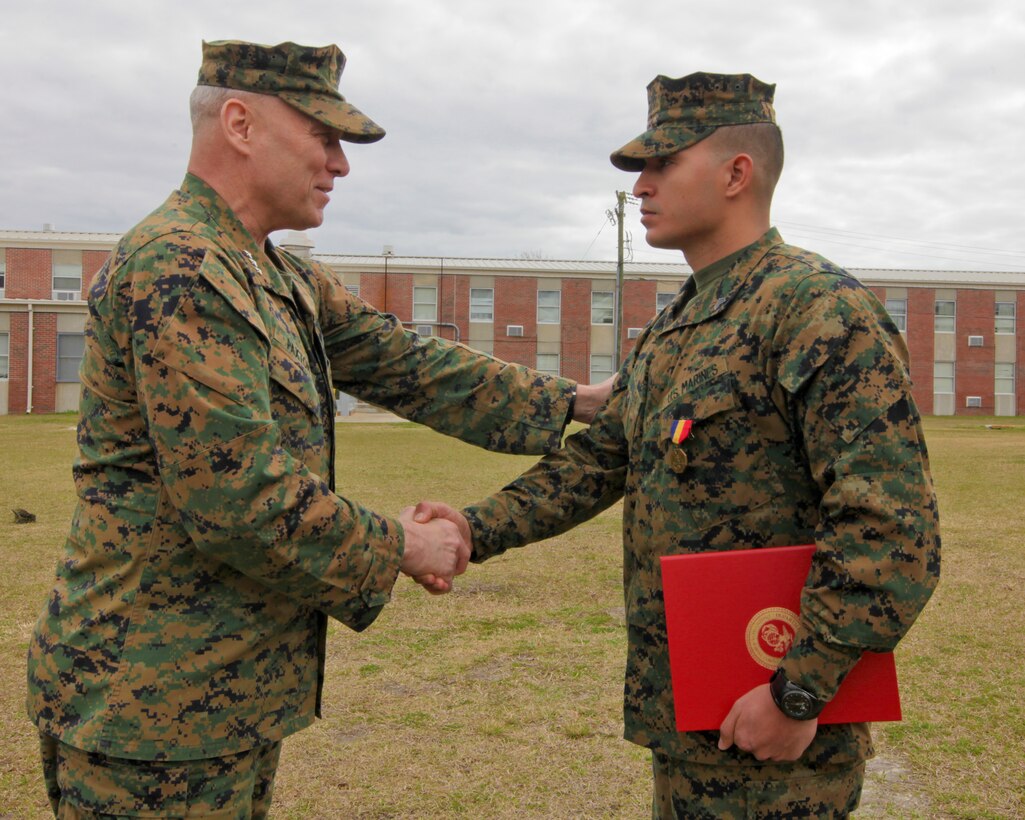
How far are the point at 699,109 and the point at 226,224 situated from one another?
4.59 ft

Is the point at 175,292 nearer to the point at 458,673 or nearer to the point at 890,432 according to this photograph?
the point at 890,432

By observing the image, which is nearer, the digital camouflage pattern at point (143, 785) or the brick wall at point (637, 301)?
the digital camouflage pattern at point (143, 785)

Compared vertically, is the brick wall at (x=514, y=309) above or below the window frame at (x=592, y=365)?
above

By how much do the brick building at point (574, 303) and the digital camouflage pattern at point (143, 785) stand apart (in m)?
45.8

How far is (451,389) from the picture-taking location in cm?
378

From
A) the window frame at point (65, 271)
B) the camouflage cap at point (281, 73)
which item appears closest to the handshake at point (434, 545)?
the camouflage cap at point (281, 73)

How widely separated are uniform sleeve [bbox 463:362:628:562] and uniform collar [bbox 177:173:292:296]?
1.08 meters

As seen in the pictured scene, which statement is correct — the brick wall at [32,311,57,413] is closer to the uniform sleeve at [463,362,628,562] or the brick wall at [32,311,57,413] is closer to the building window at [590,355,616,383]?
the building window at [590,355,616,383]

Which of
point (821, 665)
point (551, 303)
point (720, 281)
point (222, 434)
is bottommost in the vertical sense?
point (821, 665)

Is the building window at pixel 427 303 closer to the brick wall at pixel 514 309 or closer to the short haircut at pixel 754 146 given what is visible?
the brick wall at pixel 514 309

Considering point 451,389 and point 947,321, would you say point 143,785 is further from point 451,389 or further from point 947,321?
point 947,321

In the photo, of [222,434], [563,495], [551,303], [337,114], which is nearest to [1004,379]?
[551,303]

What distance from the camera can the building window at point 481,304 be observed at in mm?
50375

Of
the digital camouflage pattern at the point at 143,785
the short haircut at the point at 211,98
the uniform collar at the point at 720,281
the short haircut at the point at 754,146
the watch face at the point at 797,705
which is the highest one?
the short haircut at the point at 211,98
